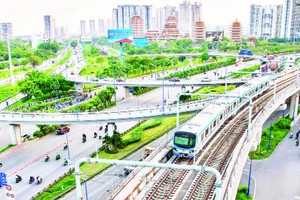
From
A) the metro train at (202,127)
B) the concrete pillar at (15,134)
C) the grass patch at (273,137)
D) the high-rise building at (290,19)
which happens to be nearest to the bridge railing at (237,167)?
the metro train at (202,127)

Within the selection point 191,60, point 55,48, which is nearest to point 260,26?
point 191,60

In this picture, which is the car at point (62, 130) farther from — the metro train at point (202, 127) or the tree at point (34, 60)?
the tree at point (34, 60)

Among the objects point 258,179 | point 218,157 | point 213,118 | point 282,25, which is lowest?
point 258,179

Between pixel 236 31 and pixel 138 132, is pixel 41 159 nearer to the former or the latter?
pixel 138 132

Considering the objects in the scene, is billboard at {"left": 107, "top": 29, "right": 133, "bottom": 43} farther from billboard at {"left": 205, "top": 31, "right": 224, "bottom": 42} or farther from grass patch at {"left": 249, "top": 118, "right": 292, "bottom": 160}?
billboard at {"left": 205, "top": 31, "right": 224, "bottom": 42}

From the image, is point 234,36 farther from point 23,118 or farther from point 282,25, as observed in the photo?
point 23,118

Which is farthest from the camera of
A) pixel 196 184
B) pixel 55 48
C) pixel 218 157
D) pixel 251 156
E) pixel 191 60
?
pixel 55 48
